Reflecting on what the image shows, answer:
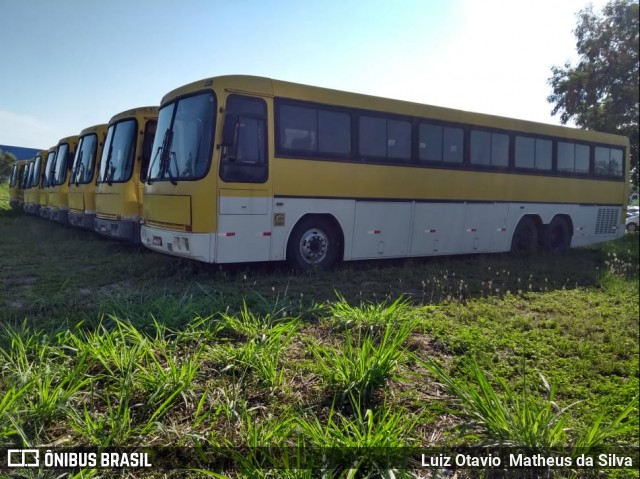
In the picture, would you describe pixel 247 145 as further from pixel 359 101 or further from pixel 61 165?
pixel 61 165

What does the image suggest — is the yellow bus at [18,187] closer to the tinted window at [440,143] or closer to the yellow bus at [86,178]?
the yellow bus at [86,178]

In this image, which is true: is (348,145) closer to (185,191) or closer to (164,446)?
(185,191)

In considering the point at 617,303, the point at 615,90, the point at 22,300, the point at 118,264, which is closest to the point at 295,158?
the point at 118,264

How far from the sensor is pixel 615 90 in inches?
742

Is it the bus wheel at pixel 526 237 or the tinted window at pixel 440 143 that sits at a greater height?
the tinted window at pixel 440 143

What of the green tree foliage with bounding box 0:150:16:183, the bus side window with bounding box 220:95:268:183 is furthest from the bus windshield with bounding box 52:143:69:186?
the green tree foliage with bounding box 0:150:16:183

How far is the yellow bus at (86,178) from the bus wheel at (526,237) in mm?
10626

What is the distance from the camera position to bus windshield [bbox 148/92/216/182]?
746 cm

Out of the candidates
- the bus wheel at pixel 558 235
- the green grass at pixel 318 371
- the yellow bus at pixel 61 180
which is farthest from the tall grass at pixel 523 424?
the yellow bus at pixel 61 180

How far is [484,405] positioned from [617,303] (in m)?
4.41

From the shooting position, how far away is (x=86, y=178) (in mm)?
13453

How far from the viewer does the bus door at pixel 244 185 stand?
291 inches

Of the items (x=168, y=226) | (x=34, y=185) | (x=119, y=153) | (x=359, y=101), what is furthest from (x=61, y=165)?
(x=359, y=101)

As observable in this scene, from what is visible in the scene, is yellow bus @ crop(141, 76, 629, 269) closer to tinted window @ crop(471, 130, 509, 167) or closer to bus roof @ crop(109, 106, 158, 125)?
tinted window @ crop(471, 130, 509, 167)
